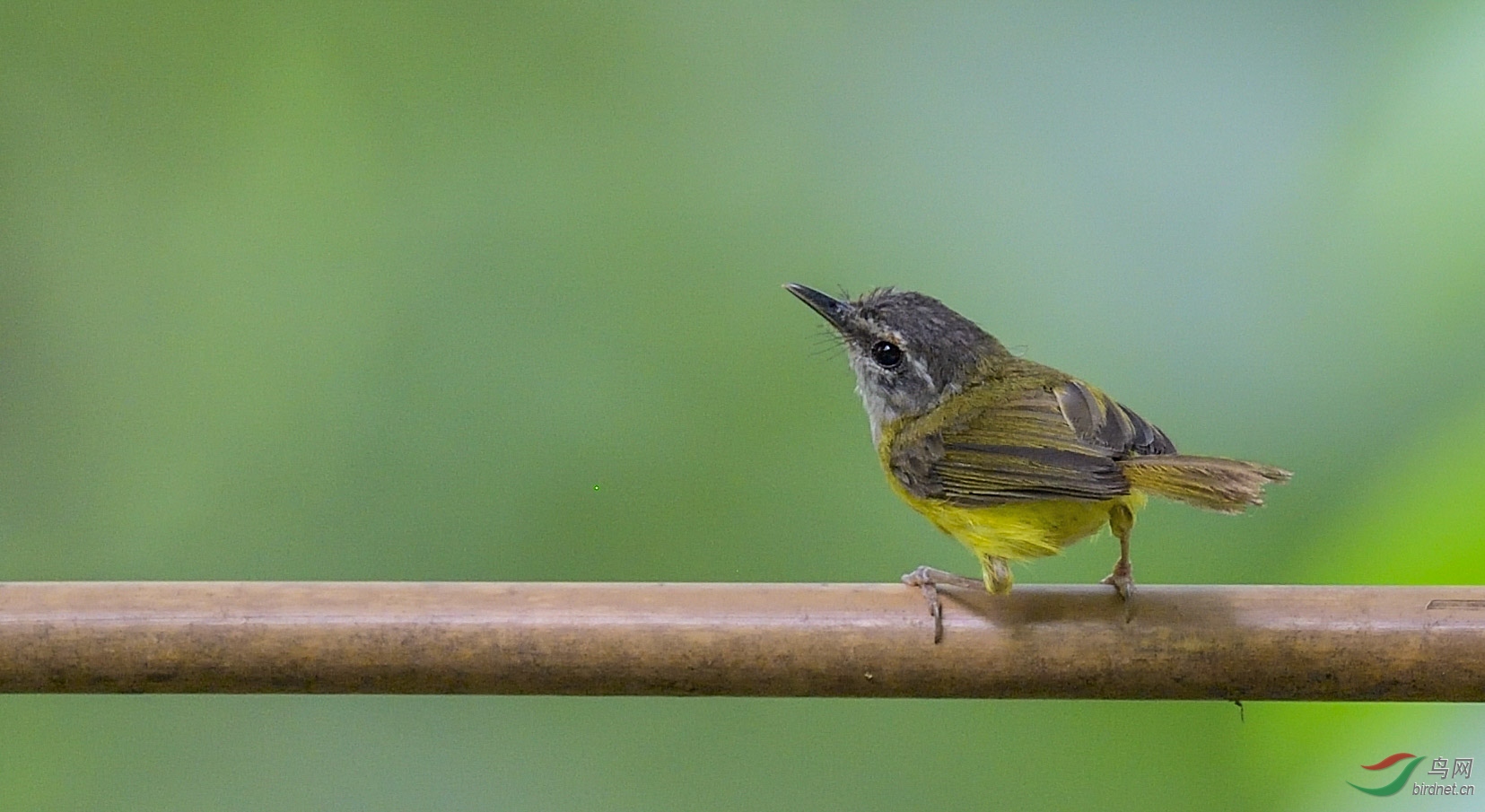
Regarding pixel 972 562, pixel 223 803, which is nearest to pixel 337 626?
pixel 223 803

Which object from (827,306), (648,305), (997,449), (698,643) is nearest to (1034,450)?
(997,449)

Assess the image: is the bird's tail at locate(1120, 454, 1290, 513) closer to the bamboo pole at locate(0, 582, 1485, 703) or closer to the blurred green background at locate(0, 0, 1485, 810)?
the bamboo pole at locate(0, 582, 1485, 703)

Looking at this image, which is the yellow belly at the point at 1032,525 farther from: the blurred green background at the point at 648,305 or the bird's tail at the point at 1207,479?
the blurred green background at the point at 648,305

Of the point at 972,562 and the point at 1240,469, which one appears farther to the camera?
the point at 972,562

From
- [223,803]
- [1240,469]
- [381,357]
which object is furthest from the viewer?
[381,357]

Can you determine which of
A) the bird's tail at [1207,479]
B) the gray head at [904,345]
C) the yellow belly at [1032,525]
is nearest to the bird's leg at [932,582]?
the yellow belly at [1032,525]

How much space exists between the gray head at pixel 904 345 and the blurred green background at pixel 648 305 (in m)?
0.63

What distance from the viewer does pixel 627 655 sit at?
1653mm

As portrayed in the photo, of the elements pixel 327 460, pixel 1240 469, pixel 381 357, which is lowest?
pixel 327 460

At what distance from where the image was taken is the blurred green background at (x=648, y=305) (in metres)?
2.71

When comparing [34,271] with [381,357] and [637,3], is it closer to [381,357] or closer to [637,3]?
[381,357]

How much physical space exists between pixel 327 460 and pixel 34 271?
0.69 meters

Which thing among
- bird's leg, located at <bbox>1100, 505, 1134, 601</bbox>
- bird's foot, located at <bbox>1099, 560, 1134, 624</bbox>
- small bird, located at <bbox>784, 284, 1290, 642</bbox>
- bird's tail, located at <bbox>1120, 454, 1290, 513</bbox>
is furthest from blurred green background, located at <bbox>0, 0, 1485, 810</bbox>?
bird's tail, located at <bbox>1120, 454, 1290, 513</bbox>

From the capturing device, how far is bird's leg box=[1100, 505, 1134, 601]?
175 centimetres
